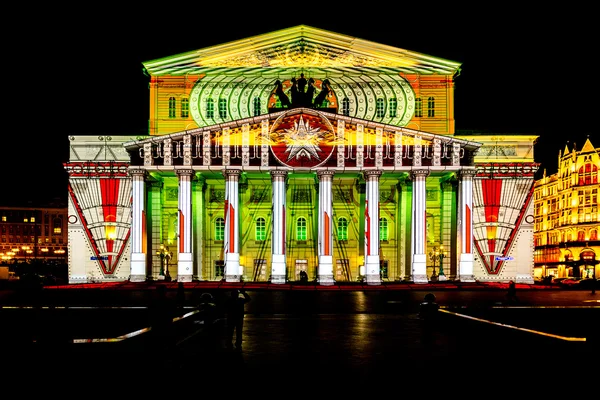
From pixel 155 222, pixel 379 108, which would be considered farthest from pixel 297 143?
pixel 155 222

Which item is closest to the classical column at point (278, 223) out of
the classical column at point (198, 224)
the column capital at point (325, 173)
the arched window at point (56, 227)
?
the column capital at point (325, 173)

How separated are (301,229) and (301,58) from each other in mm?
16786

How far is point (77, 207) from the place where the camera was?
66.6 meters

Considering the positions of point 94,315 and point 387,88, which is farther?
point 387,88

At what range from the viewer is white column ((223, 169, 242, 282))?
60812mm

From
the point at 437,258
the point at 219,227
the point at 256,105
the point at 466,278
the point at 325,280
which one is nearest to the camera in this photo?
the point at 325,280

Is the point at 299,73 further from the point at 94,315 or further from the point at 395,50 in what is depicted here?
the point at 94,315

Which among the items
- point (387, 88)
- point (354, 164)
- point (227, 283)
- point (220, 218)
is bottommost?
point (227, 283)

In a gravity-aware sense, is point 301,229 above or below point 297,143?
below

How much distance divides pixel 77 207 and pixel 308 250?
22.6 metres

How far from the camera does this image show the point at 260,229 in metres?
70.0

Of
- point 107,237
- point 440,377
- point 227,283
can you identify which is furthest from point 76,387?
point 107,237

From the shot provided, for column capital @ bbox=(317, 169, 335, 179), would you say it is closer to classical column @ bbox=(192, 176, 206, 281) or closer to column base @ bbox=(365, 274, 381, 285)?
column base @ bbox=(365, 274, 381, 285)

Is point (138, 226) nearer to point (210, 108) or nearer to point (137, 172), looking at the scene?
point (137, 172)
